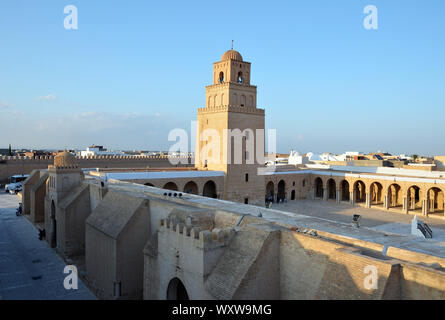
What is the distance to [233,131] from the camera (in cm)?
2784

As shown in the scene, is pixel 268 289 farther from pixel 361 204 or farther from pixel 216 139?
pixel 361 204

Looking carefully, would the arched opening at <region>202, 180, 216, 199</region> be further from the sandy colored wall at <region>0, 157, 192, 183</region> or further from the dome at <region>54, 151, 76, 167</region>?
the sandy colored wall at <region>0, 157, 192, 183</region>

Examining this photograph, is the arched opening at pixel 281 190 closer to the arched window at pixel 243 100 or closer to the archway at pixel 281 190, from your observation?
the archway at pixel 281 190

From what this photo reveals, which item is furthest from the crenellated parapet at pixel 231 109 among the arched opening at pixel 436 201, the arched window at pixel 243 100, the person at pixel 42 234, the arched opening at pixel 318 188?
the arched opening at pixel 436 201

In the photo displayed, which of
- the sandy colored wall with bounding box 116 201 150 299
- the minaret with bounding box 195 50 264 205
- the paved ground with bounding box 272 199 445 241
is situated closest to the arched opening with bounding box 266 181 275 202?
the paved ground with bounding box 272 199 445 241

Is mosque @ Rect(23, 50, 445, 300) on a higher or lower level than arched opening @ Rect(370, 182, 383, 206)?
higher

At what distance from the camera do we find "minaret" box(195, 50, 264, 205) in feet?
91.4

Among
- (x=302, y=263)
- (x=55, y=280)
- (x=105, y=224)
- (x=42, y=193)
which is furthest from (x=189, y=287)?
(x=42, y=193)

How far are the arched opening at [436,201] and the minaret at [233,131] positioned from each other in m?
14.2

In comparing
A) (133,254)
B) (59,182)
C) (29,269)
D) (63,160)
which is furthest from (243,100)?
(29,269)

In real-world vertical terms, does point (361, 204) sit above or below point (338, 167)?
below

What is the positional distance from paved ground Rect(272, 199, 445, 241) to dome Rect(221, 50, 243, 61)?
13.4 meters
